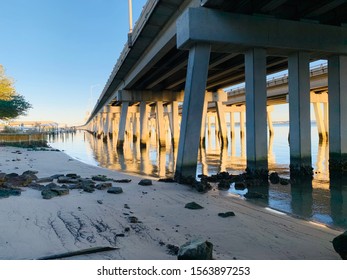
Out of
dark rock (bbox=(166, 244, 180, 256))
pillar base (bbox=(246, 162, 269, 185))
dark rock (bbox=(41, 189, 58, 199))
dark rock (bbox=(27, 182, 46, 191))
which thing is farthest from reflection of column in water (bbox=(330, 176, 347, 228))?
dark rock (bbox=(27, 182, 46, 191))

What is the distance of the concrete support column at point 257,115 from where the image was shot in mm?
14445

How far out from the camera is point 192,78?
13.4 m

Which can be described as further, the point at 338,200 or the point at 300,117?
the point at 300,117

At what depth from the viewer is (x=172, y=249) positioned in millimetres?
4910

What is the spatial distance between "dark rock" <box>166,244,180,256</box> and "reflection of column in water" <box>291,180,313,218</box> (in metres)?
4.73

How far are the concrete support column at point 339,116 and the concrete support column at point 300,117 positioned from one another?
190cm

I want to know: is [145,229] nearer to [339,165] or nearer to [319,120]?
[339,165]

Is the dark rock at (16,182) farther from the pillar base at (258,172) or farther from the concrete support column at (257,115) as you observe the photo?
the concrete support column at (257,115)

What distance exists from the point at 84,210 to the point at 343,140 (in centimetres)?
1422

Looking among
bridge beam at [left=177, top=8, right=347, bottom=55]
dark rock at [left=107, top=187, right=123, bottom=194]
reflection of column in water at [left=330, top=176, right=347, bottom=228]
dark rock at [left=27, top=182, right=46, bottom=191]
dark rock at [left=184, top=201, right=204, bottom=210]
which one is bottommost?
reflection of column in water at [left=330, top=176, right=347, bottom=228]

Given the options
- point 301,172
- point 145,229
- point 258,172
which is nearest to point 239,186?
point 258,172

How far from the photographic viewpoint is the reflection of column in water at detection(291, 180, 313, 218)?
28.5ft

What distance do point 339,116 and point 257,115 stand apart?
16.7 feet

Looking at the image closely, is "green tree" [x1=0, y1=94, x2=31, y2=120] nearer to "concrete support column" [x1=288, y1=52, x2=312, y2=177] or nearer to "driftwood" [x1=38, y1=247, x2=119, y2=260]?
"concrete support column" [x1=288, y1=52, x2=312, y2=177]
